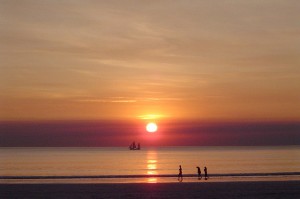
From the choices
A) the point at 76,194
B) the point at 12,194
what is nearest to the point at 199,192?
the point at 76,194

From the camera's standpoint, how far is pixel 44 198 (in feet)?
92.1

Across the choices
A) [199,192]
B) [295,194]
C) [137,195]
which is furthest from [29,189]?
[295,194]

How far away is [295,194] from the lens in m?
28.8

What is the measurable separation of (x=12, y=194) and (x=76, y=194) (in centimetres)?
424

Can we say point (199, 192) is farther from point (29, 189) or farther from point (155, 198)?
point (29, 189)

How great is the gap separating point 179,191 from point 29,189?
435 inches

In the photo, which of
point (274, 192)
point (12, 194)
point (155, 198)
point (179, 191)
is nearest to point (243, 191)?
point (274, 192)

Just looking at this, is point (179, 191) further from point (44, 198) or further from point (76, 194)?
point (44, 198)

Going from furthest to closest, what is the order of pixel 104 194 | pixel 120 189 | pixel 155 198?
pixel 120 189, pixel 104 194, pixel 155 198

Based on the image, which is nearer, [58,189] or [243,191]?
[243,191]

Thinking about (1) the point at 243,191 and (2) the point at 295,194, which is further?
(1) the point at 243,191

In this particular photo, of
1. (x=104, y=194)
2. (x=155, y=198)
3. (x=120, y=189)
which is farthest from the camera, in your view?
(x=120, y=189)

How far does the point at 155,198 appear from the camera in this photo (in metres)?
27.2

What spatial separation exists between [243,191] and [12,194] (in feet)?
49.7
